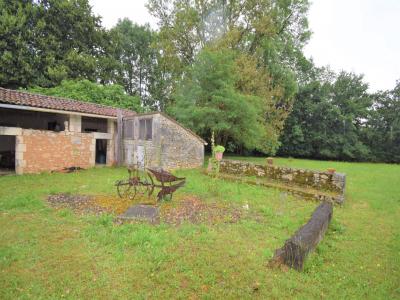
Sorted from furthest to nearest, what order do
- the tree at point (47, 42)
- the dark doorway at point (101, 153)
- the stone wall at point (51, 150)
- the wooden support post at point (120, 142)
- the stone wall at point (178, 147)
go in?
the tree at point (47, 42), the dark doorway at point (101, 153), the wooden support post at point (120, 142), the stone wall at point (178, 147), the stone wall at point (51, 150)

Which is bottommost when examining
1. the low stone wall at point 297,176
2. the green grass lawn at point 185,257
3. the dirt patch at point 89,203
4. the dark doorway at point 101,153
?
the green grass lawn at point 185,257

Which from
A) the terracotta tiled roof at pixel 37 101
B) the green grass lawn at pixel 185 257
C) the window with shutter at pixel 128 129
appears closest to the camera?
the green grass lawn at pixel 185 257

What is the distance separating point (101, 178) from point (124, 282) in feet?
28.5

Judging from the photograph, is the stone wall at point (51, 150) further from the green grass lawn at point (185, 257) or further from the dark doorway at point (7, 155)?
the green grass lawn at point (185, 257)

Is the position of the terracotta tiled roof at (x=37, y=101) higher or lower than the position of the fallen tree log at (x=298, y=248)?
higher

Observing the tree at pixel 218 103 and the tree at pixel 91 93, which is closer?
the tree at pixel 218 103

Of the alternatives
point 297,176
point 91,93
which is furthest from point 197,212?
point 91,93

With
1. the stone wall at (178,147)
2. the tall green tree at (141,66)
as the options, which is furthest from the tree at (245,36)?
the tall green tree at (141,66)

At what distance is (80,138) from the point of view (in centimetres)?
1395

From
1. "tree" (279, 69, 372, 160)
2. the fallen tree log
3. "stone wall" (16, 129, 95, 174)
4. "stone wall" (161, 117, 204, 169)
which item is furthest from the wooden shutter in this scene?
"tree" (279, 69, 372, 160)

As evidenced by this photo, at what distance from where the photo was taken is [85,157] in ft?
46.7

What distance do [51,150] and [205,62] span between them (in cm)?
1134

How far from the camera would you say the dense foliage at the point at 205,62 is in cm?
1675

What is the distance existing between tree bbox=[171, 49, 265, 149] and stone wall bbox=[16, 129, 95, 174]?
6.83 m
